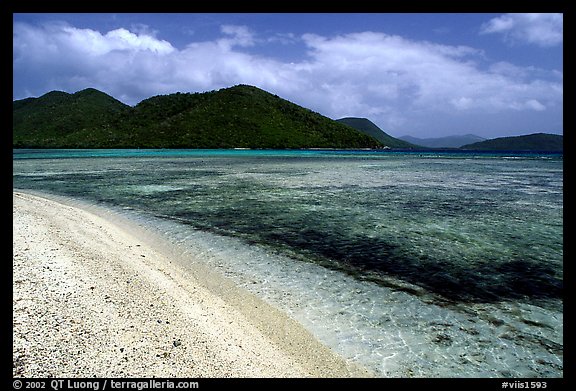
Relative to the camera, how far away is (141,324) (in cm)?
645

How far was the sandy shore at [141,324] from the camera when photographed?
523 centimetres

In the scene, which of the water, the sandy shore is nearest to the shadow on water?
the water

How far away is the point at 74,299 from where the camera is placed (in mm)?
7098

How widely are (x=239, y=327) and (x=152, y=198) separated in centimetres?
1997

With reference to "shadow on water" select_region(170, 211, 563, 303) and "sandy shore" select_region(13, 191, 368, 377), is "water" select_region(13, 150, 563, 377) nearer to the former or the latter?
"shadow on water" select_region(170, 211, 563, 303)

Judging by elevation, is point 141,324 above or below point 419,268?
above

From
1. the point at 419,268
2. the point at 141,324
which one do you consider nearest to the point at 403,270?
the point at 419,268

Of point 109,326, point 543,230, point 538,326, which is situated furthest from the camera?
→ point 543,230

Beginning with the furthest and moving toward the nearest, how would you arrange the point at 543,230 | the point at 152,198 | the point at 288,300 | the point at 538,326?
1. the point at 152,198
2. the point at 543,230
3. the point at 288,300
4. the point at 538,326

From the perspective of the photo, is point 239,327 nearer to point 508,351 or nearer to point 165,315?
point 165,315

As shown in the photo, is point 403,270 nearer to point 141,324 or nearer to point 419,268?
point 419,268

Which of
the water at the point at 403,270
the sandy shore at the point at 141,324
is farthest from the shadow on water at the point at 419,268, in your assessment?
the sandy shore at the point at 141,324
